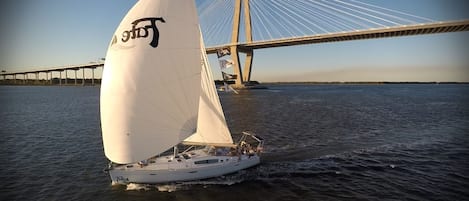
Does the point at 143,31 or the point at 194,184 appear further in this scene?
the point at 194,184

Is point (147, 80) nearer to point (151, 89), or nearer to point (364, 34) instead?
point (151, 89)

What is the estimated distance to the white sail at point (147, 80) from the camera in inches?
484

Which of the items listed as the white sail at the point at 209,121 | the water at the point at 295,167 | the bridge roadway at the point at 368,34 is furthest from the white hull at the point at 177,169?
the bridge roadway at the point at 368,34

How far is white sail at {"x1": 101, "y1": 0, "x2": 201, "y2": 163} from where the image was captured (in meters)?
12.3

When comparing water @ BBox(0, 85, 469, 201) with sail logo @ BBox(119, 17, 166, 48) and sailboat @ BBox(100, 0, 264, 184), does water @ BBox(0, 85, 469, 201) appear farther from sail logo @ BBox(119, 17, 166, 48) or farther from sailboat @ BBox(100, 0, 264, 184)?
sail logo @ BBox(119, 17, 166, 48)

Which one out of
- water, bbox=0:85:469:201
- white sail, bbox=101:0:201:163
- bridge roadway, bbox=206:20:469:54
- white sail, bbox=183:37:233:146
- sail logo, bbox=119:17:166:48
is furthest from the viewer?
bridge roadway, bbox=206:20:469:54

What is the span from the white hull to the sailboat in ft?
0.14

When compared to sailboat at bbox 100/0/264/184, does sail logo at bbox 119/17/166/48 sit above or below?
above

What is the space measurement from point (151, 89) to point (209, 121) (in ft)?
14.5

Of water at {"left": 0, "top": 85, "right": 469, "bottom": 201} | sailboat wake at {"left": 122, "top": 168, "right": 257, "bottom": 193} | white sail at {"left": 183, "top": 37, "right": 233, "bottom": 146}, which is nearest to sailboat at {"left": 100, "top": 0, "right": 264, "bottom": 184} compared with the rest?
sailboat wake at {"left": 122, "top": 168, "right": 257, "bottom": 193}

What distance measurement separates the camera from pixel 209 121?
16.2 m

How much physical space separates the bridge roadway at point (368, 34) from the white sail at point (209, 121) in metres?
44.6

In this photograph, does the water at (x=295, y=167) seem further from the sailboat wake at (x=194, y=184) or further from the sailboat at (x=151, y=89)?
the sailboat at (x=151, y=89)

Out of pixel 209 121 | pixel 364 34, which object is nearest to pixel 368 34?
pixel 364 34
